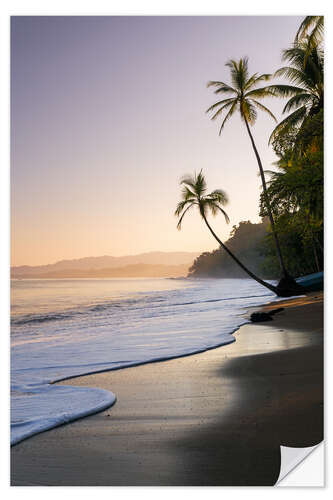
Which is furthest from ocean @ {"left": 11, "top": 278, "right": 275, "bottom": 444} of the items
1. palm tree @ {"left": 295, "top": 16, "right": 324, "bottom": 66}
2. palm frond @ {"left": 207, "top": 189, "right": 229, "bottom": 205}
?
palm tree @ {"left": 295, "top": 16, "right": 324, "bottom": 66}

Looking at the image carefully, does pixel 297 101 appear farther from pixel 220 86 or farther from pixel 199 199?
pixel 199 199

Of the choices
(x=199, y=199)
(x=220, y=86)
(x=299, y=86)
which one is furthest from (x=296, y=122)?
(x=199, y=199)

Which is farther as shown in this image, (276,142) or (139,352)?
(276,142)

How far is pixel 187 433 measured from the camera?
7.99 feet

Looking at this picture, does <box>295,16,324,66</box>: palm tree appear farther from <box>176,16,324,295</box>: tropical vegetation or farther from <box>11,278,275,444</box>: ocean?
<box>11,278,275,444</box>: ocean

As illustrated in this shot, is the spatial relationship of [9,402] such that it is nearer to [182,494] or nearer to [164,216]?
[182,494]

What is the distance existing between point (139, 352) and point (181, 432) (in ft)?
7.01

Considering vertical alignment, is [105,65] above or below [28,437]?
above

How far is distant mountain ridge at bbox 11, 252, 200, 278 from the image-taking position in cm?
465

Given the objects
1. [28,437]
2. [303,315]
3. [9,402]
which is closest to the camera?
[28,437]

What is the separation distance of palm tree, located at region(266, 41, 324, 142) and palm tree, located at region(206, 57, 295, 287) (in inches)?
6.8

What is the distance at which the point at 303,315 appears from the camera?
242 inches

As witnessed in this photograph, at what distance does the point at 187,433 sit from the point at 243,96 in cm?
408

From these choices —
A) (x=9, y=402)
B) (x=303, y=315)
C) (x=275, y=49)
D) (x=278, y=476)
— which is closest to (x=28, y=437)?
(x=9, y=402)
